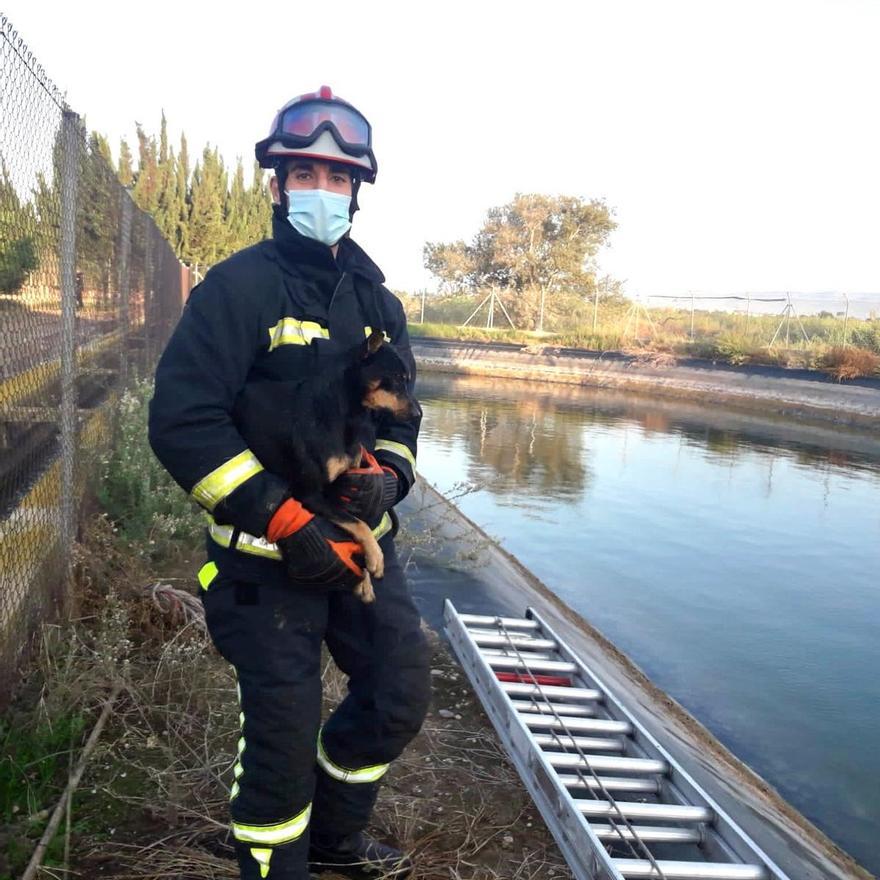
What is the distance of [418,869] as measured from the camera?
8.93 ft

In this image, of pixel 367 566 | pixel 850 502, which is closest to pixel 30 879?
pixel 367 566

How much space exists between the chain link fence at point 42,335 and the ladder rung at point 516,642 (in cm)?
223

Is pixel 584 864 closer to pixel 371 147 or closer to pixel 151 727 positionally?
pixel 151 727

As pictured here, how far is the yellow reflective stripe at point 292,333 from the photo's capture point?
2.39 meters

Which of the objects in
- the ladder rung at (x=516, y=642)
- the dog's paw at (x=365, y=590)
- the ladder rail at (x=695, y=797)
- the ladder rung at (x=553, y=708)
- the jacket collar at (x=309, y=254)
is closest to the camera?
the dog's paw at (x=365, y=590)

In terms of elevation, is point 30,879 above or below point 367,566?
below

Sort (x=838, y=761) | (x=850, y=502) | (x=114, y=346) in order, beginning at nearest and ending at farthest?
(x=838, y=761), (x=114, y=346), (x=850, y=502)

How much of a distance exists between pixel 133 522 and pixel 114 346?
71.3 inches

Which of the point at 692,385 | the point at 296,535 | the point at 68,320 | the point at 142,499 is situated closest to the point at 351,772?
the point at 296,535

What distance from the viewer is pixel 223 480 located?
2.19 meters

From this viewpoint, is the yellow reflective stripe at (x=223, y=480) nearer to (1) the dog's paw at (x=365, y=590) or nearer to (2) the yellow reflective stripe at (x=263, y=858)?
(1) the dog's paw at (x=365, y=590)

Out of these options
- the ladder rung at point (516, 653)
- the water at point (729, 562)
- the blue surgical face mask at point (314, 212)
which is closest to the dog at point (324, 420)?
the blue surgical face mask at point (314, 212)

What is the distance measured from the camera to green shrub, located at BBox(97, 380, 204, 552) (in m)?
5.09

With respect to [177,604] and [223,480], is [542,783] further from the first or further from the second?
[177,604]
